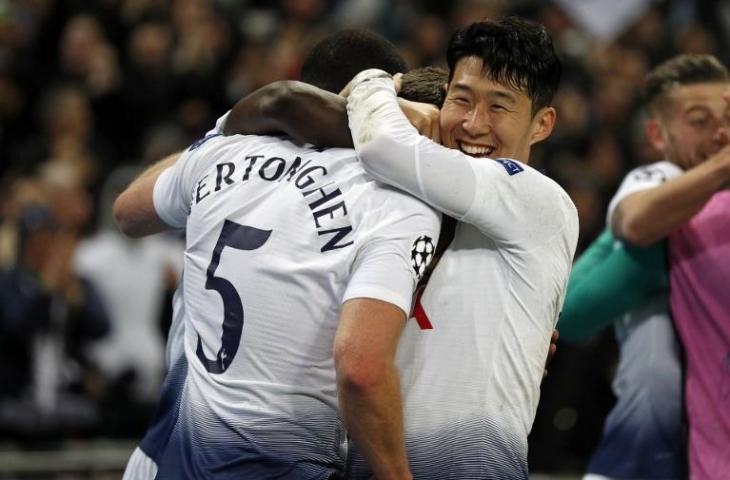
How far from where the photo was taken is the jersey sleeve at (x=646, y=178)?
15.8 ft

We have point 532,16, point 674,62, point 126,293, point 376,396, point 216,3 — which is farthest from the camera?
point 532,16

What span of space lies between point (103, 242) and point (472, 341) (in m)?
5.40

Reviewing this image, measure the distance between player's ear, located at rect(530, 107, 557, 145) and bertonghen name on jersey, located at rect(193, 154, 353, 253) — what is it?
650 millimetres

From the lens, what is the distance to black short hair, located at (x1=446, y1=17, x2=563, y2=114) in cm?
357

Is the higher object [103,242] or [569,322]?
[569,322]

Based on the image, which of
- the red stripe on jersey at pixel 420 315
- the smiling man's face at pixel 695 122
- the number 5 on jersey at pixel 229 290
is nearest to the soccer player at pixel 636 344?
the smiling man's face at pixel 695 122

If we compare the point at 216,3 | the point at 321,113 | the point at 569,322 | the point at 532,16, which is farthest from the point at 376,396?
the point at 532,16

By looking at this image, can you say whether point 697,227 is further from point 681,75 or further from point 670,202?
point 681,75

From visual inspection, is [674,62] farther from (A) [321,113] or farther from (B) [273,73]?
(B) [273,73]

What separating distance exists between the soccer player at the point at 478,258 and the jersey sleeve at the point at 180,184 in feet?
0.81

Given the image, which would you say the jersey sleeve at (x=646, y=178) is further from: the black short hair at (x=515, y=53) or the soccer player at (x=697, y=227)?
the black short hair at (x=515, y=53)

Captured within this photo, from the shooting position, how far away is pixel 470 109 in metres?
A: 3.58

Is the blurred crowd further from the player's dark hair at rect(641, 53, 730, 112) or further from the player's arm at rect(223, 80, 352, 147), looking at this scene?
the player's arm at rect(223, 80, 352, 147)

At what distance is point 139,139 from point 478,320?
6651 millimetres
